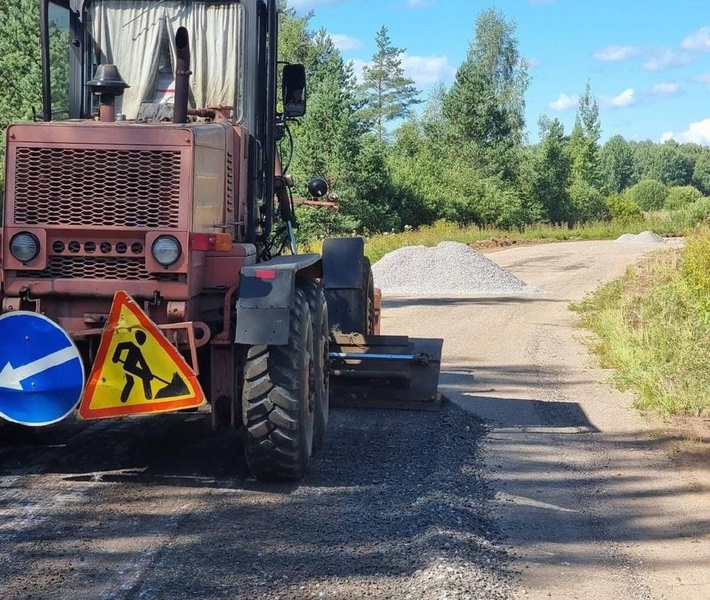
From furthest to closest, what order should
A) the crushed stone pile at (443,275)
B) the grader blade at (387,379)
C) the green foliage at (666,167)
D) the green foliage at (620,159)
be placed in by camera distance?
the green foliage at (666,167)
the green foliage at (620,159)
the crushed stone pile at (443,275)
the grader blade at (387,379)

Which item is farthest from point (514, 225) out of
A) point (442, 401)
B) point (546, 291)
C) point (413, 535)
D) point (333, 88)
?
point (413, 535)

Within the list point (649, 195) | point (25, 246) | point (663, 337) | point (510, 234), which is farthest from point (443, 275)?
point (649, 195)

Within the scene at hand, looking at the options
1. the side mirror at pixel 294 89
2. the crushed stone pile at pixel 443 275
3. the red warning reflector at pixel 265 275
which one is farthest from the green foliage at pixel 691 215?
the red warning reflector at pixel 265 275

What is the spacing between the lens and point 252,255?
6.70 metres

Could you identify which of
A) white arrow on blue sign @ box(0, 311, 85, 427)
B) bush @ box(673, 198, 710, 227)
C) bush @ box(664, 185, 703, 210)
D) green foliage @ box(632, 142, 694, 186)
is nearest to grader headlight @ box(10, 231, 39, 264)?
white arrow on blue sign @ box(0, 311, 85, 427)

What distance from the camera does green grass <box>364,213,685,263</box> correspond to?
3778cm

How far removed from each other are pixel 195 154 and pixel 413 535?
2.49 metres

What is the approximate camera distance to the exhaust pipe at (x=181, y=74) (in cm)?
602

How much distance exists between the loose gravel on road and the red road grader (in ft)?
1.32

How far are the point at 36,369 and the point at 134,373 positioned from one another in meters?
0.52

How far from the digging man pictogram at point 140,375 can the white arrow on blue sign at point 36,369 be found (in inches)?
9.2

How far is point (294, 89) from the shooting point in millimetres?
7270

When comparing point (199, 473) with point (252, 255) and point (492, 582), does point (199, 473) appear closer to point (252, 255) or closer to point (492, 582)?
point (252, 255)

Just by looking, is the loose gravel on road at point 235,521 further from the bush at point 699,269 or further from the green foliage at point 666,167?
the green foliage at point 666,167
